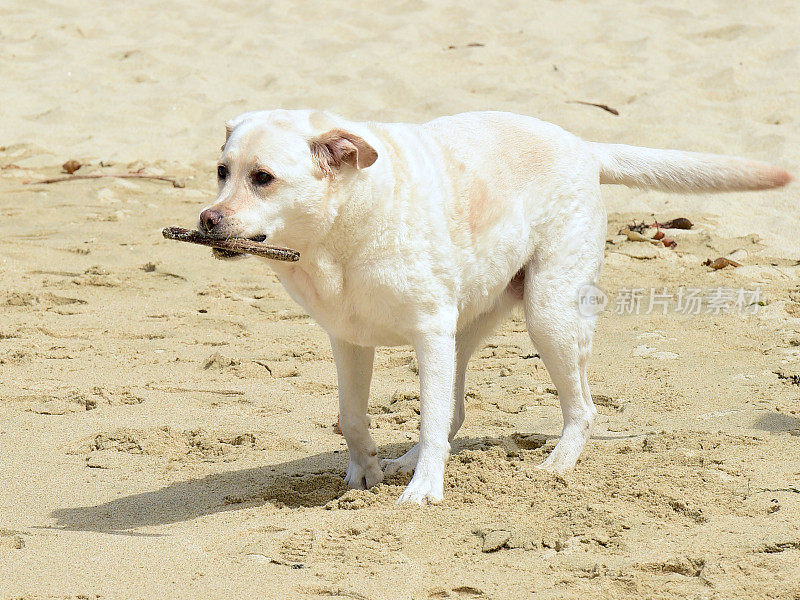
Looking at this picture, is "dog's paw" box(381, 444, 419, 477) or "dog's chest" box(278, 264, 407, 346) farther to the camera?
"dog's paw" box(381, 444, 419, 477)

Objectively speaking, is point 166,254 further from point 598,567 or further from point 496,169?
point 598,567

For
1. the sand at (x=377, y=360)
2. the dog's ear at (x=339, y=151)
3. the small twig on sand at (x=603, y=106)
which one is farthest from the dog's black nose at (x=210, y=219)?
the small twig on sand at (x=603, y=106)

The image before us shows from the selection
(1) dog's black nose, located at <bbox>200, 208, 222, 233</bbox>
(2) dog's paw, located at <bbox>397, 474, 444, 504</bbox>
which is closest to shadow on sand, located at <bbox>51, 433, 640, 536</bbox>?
(2) dog's paw, located at <bbox>397, 474, 444, 504</bbox>

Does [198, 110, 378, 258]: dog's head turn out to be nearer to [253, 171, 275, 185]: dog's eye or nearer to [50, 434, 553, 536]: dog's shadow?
[253, 171, 275, 185]: dog's eye

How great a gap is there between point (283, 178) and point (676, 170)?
1852 millimetres

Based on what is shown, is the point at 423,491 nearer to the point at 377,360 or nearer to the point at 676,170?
the point at 676,170

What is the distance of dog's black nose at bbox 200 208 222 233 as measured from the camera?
3404 millimetres

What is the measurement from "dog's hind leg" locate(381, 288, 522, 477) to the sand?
0.46 ft

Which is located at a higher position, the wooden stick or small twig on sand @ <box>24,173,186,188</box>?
the wooden stick

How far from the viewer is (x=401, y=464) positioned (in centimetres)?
418

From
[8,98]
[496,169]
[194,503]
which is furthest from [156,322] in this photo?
[8,98]

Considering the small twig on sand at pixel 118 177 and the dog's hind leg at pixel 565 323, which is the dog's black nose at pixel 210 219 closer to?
the dog's hind leg at pixel 565 323

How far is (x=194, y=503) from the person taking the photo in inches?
153

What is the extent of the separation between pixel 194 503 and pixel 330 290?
96 centimetres
